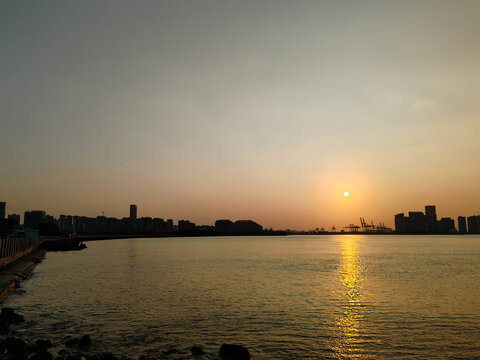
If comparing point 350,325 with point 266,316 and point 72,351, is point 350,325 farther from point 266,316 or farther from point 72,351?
point 72,351

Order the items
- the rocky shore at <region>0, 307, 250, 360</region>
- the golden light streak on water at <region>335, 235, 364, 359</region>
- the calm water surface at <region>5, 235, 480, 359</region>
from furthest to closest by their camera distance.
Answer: the calm water surface at <region>5, 235, 480, 359</region>, the golden light streak on water at <region>335, 235, 364, 359</region>, the rocky shore at <region>0, 307, 250, 360</region>

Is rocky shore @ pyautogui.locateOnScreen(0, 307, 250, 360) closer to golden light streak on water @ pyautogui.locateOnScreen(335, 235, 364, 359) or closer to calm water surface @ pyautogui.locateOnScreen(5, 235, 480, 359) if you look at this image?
calm water surface @ pyautogui.locateOnScreen(5, 235, 480, 359)

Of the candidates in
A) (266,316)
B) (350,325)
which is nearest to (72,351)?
(266,316)

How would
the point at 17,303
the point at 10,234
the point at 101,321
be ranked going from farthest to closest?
the point at 10,234
the point at 17,303
the point at 101,321

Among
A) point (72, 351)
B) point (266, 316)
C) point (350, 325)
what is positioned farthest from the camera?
point (266, 316)

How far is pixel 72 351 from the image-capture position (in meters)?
19.5

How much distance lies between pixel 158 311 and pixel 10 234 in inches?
3713

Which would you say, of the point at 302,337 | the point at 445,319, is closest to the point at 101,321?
the point at 302,337

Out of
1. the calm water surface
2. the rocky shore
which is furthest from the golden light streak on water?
the rocky shore

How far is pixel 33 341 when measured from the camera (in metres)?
21.2

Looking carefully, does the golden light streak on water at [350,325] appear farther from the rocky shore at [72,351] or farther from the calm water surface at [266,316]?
the rocky shore at [72,351]

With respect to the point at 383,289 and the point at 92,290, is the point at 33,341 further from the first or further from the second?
the point at 383,289

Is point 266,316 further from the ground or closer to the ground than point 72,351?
closer to the ground

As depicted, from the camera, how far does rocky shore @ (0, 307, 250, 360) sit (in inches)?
674
